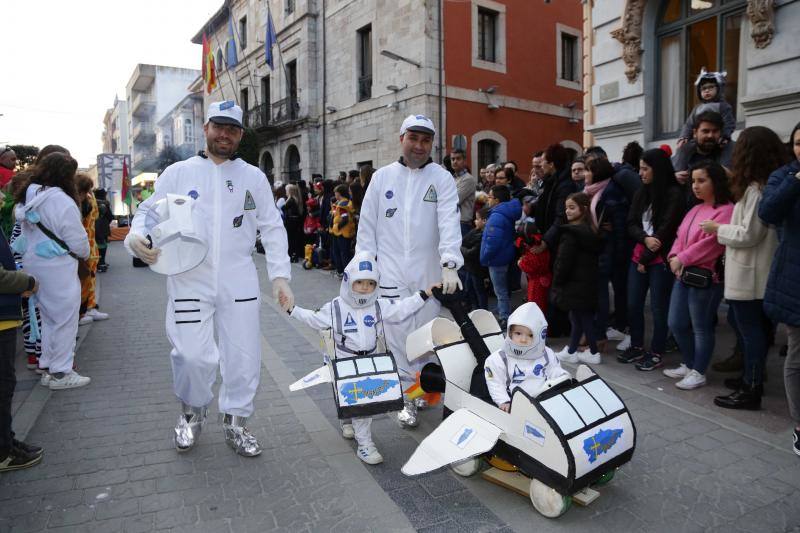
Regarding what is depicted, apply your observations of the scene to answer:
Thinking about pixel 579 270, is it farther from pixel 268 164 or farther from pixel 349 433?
pixel 268 164

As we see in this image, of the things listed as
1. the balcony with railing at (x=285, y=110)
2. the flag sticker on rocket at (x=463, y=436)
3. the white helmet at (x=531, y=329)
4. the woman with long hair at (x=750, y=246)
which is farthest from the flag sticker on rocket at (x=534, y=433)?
the balcony with railing at (x=285, y=110)

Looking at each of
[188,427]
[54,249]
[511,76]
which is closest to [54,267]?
[54,249]

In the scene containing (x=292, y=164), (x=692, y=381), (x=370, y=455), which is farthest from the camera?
(x=292, y=164)

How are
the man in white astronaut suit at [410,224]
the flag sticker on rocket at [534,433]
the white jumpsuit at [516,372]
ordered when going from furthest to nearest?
1. the man in white astronaut suit at [410,224]
2. the white jumpsuit at [516,372]
3. the flag sticker on rocket at [534,433]

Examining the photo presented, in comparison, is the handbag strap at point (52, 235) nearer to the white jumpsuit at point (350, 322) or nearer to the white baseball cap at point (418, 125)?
the white jumpsuit at point (350, 322)

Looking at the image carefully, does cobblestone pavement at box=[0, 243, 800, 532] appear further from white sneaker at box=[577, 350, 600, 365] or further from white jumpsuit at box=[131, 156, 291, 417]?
white sneaker at box=[577, 350, 600, 365]

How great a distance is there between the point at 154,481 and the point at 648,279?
4.79 m

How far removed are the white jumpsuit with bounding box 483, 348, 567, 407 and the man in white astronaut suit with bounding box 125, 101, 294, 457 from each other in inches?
54.7

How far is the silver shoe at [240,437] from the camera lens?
3.85 meters

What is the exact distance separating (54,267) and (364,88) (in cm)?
1829

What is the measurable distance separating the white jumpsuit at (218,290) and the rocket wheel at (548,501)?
6.35 ft

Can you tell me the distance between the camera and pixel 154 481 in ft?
11.5

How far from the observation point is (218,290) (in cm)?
377

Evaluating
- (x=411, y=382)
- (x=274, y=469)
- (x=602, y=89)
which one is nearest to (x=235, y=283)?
(x=274, y=469)
